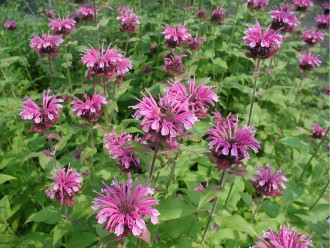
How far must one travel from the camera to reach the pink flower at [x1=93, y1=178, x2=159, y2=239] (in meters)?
1.28

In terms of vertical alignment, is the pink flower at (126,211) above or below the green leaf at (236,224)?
above

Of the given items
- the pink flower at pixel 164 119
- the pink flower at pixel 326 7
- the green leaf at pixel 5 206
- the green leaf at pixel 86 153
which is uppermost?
the pink flower at pixel 164 119

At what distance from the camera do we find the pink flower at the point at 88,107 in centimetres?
207

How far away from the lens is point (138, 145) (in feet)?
4.89

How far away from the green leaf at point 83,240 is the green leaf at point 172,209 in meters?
0.55

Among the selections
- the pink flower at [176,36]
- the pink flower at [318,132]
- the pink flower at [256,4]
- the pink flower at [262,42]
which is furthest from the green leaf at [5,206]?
the pink flower at [256,4]

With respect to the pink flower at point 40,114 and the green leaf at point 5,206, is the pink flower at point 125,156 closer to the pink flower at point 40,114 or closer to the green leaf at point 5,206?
the pink flower at point 40,114

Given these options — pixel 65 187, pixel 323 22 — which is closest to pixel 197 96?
pixel 65 187

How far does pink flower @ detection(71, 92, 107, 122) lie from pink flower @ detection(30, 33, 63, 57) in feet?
3.39

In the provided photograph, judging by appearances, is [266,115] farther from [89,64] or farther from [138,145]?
[138,145]

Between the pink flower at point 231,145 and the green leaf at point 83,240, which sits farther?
the green leaf at point 83,240

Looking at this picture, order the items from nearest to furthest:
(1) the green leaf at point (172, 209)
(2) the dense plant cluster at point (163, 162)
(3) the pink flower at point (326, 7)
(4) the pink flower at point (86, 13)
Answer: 1. (2) the dense plant cluster at point (163, 162)
2. (1) the green leaf at point (172, 209)
3. (4) the pink flower at point (86, 13)
4. (3) the pink flower at point (326, 7)

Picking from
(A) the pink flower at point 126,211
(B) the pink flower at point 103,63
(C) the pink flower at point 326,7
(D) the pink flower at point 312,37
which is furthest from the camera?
(C) the pink flower at point 326,7

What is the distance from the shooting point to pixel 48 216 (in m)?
2.06
